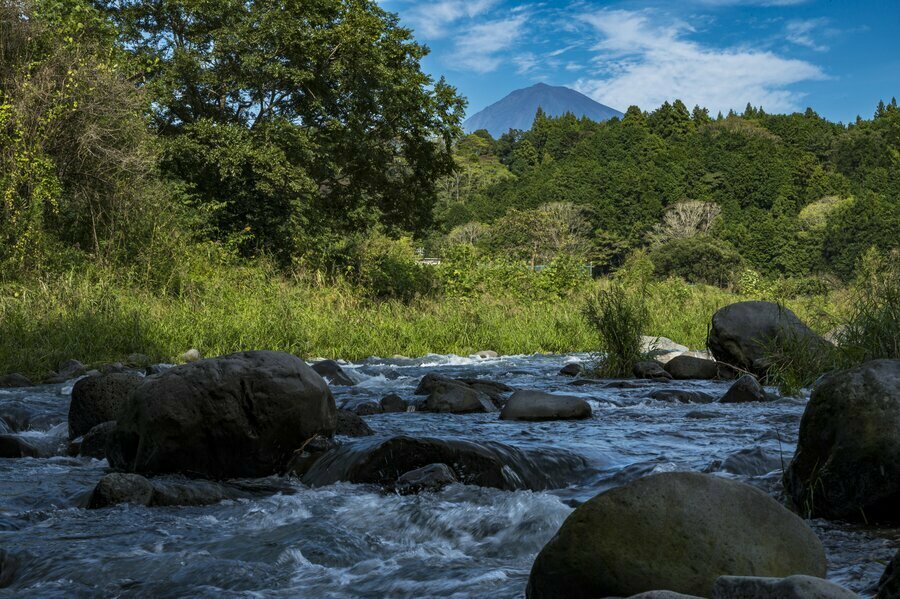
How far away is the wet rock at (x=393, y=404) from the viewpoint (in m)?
8.10

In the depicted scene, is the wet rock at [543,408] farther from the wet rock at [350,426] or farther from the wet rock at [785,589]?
the wet rock at [785,589]

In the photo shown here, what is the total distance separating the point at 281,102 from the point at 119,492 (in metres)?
17.8

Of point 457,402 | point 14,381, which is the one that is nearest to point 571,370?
point 457,402

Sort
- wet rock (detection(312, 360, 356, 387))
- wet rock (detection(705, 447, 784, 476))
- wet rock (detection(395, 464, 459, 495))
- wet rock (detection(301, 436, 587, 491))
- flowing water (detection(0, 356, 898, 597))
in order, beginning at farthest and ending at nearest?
wet rock (detection(312, 360, 356, 387)) → wet rock (detection(705, 447, 784, 476)) → wet rock (detection(301, 436, 587, 491)) → wet rock (detection(395, 464, 459, 495)) → flowing water (detection(0, 356, 898, 597))

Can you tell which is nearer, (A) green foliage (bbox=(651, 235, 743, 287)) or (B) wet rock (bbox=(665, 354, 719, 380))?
(B) wet rock (bbox=(665, 354, 719, 380))

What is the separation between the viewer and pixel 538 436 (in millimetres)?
6457

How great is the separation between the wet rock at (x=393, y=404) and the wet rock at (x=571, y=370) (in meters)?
3.59

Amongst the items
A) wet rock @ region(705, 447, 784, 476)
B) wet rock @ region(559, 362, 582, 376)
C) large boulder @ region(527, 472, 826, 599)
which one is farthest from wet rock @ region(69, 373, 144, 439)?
wet rock @ region(559, 362, 582, 376)

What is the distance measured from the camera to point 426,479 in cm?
482

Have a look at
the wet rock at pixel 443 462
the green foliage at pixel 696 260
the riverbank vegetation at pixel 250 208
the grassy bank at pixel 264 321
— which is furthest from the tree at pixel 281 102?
the green foliage at pixel 696 260

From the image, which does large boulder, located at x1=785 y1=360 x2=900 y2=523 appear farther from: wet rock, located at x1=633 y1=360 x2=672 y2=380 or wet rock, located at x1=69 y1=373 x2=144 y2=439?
wet rock, located at x1=633 y1=360 x2=672 y2=380

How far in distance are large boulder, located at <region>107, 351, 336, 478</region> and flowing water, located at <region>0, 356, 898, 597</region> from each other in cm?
31

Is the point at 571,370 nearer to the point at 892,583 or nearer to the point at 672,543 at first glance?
the point at 672,543

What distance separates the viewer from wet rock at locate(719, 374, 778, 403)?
816 cm
